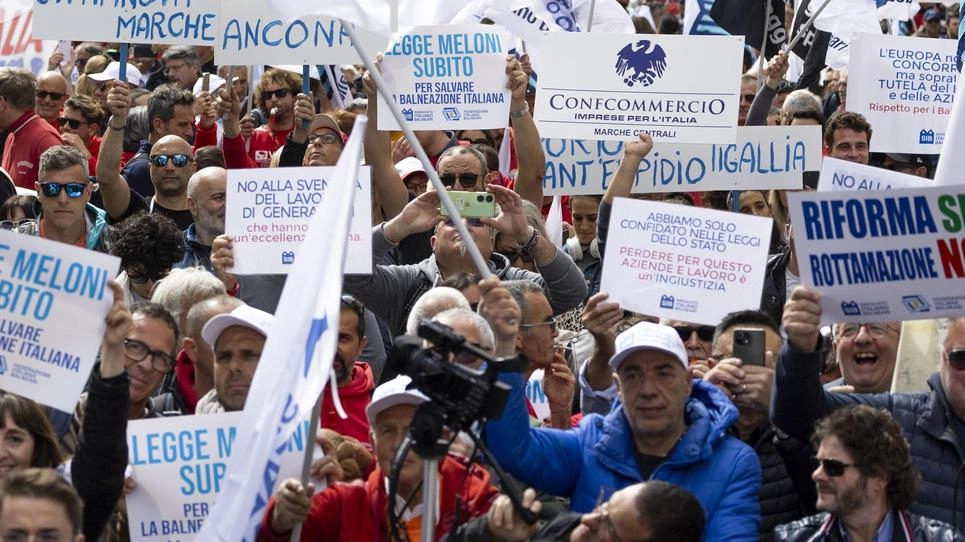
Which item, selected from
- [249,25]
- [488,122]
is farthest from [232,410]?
[249,25]

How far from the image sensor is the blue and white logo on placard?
9.16 meters

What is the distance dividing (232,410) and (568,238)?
4.06m

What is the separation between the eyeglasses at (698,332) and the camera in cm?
748

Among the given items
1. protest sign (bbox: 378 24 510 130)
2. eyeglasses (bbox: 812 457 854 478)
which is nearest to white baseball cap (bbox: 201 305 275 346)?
eyeglasses (bbox: 812 457 854 478)

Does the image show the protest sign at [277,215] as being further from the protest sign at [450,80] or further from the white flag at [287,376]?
the white flag at [287,376]

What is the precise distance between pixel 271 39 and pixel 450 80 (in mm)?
1518

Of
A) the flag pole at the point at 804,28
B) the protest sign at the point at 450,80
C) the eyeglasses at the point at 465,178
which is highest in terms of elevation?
the flag pole at the point at 804,28

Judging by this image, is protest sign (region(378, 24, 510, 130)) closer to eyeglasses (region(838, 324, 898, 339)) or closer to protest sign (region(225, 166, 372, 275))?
protest sign (region(225, 166, 372, 275))

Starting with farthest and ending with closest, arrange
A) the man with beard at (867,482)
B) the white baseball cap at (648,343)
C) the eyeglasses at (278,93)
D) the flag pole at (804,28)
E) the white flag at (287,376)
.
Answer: the eyeglasses at (278,93), the flag pole at (804,28), the white baseball cap at (648,343), the man with beard at (867,482), the white flag at (287,376)

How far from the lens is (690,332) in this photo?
7.48 metres

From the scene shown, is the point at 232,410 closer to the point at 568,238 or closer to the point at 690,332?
the point at 690,332

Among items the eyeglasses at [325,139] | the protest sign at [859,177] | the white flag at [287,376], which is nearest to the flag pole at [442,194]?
the white flag at [287,376]

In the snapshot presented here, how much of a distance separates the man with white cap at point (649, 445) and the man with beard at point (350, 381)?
116cm

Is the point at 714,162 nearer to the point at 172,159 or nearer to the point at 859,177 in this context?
the point at 859,177
